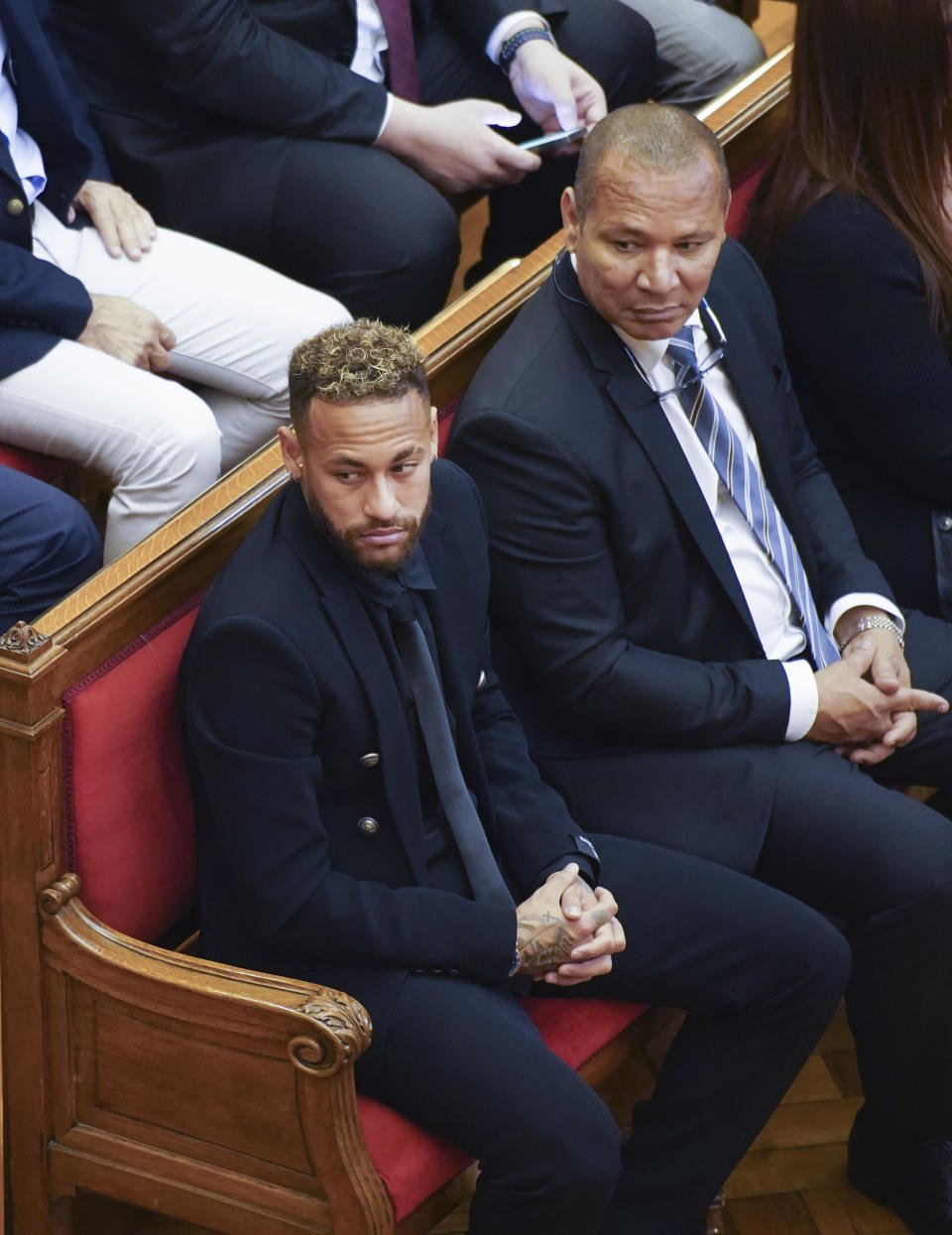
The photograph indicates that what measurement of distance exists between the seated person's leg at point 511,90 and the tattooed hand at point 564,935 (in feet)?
3.68

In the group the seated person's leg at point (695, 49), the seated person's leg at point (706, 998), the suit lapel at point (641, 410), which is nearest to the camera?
the seated person's leg at point (706, 998)

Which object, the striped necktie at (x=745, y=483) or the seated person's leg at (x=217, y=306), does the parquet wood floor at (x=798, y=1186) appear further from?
the seated person's leg at (x=217, y=306)

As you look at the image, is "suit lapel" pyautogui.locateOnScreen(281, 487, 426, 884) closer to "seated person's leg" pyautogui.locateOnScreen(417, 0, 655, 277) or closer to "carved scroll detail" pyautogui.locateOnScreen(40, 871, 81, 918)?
"carved scroll detail" pyautogui.locateOnScreen(40, 871, 81, 918)

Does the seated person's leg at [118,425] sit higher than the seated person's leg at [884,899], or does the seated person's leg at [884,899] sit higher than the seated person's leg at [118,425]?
the seated person's leg at [118,425]

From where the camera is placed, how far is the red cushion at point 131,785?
1.42 metres

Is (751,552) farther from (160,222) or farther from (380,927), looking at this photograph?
(160,222)

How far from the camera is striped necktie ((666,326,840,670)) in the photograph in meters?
1.75

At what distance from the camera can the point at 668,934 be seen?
159cm

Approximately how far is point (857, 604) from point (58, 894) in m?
0.94

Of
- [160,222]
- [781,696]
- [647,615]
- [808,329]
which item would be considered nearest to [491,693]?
[647,615]

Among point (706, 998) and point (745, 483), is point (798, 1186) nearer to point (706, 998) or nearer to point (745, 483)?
point (706, 998)

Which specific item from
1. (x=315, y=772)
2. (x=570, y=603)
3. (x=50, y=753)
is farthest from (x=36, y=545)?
(x=570, y=603)

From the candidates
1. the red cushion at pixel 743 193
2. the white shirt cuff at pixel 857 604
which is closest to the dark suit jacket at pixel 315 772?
the white shirt cuff at pixel 857 604

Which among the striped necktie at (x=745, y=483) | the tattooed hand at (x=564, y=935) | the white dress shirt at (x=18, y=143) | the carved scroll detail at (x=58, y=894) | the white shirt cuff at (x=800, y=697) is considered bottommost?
the tattooed hand at (x=564, y=935)
